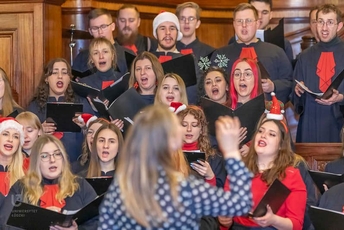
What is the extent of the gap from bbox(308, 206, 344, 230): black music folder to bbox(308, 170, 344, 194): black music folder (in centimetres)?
54

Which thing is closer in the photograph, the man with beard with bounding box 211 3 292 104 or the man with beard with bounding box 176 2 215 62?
the man with beard with bounding box 211 3 292 104

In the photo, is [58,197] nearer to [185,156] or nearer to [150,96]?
[185,156]

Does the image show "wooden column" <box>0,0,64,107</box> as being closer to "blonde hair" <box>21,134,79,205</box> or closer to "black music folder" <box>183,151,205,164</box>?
"blonde hair" <box>21,134,79,205</box>

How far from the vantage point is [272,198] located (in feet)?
13.8

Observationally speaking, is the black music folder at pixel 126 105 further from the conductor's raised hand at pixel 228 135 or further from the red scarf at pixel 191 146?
the conductor's raised hand at pixel 228 135

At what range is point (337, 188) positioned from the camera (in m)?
4.61

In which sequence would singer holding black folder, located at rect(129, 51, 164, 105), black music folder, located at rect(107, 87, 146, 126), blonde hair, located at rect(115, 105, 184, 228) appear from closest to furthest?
blonde hair, located at rect(115, 105, 184, 228), black music folder, located at rect(107, 87, 146, 126), singer holding black folder, located at rect(129, 51, 164, 105)

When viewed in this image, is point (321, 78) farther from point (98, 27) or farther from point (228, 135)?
point (228, 135)

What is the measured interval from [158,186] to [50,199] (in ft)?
6.15

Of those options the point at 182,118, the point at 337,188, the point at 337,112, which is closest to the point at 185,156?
the point at 182,118

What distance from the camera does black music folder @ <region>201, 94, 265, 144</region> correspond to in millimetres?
5238

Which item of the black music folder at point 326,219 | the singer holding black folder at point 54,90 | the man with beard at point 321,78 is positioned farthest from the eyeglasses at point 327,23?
the black music folder at point 326,219

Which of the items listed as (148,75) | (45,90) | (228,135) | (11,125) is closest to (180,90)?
(148,75)

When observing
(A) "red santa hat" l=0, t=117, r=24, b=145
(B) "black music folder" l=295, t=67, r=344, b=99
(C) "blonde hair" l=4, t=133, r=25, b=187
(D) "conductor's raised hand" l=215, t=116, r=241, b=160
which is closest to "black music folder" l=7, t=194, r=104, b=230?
(C) "blonde hair" l=4, t=133, r=25, b=187
